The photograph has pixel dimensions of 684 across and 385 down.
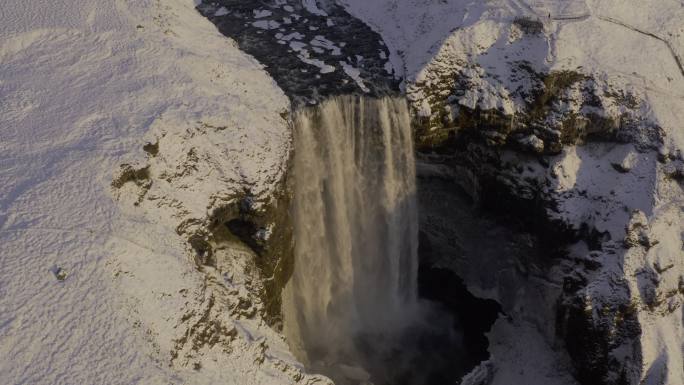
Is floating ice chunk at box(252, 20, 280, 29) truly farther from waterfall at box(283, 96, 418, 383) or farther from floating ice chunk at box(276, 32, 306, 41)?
waterfall at box(283, 96, 418, 383)

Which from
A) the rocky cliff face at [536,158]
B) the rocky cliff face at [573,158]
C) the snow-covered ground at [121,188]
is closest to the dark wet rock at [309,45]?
the rocky cliff face at [536,158]

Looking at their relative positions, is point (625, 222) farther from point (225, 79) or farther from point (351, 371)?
point (225, 79)

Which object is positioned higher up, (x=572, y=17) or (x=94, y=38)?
(x=572, y=17)

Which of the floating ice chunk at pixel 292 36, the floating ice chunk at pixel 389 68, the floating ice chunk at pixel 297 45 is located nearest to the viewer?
the floating ice chunk at pixel 389 68

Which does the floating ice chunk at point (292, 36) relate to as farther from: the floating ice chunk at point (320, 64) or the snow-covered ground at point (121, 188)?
the snow-covered ground at point (121, 188)

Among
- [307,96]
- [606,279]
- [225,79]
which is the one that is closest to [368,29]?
[307,96]
